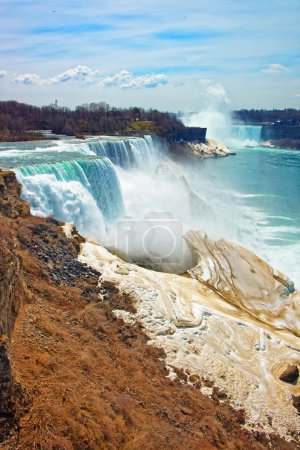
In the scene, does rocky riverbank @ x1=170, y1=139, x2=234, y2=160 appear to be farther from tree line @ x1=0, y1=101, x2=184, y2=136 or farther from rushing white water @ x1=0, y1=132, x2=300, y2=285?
rushing white water @ x1=0, y1=132, x2=300, y2=285

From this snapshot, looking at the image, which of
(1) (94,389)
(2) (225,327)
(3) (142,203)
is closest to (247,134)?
(3) (142,203)

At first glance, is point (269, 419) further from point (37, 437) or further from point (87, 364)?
point (37, 437)

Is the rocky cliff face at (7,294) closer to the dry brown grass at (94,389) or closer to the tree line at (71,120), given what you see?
the dry brown grass at (94,389)

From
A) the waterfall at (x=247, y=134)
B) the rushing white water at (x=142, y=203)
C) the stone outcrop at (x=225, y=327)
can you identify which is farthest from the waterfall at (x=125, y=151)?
the waterfall at (x=247, y=134)

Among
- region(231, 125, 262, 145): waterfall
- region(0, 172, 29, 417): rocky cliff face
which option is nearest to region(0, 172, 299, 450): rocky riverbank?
region(0, 172, 29, 417): rocky cliff face

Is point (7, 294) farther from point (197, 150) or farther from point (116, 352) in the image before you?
point (197, 150)

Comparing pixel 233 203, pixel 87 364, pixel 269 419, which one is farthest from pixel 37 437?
pixel 233 203

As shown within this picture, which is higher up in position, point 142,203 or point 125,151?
point 125,151
